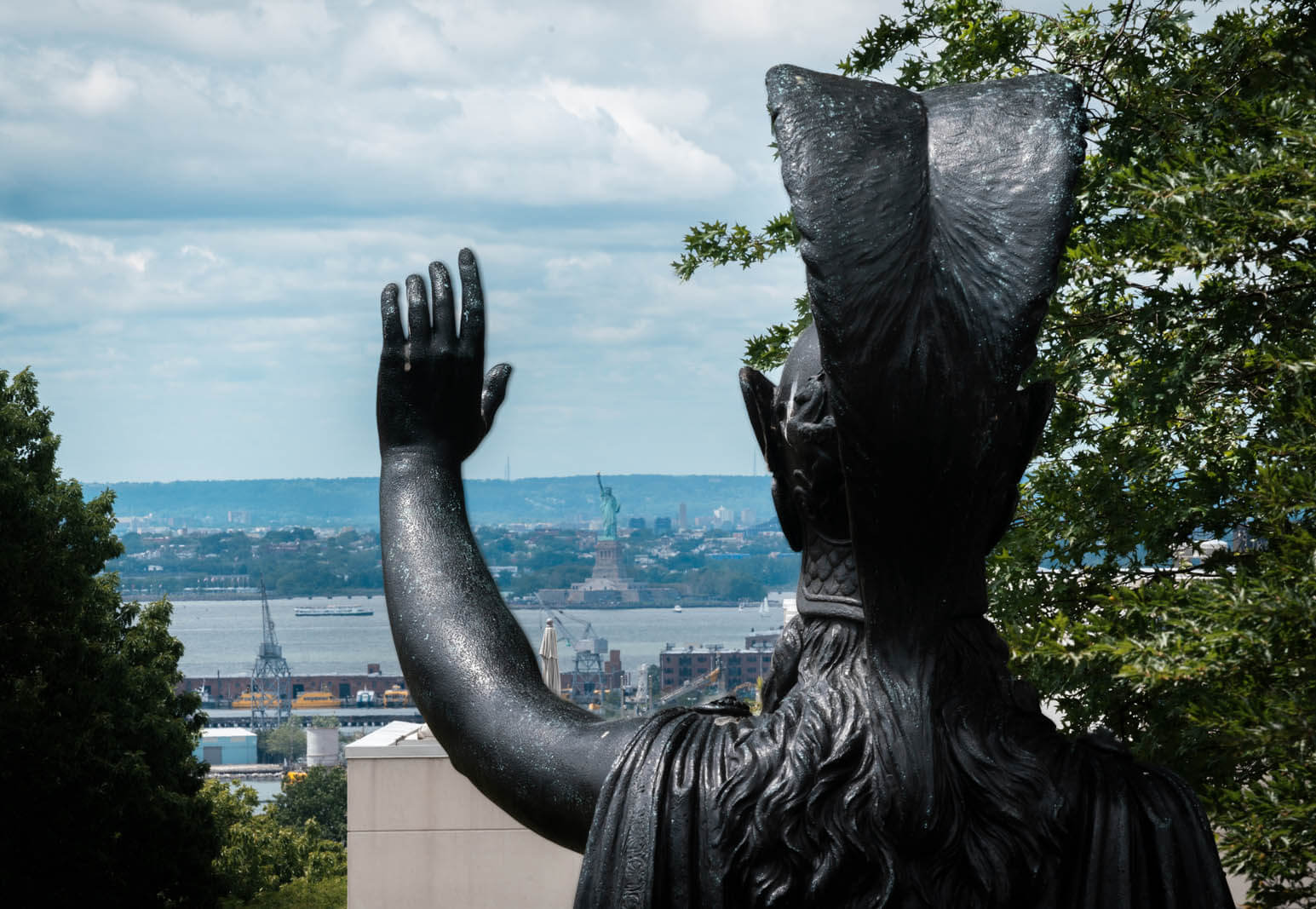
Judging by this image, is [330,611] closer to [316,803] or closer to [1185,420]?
[316,803]

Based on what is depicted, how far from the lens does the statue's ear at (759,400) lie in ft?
7.03

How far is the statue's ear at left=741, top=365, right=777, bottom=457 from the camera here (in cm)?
214

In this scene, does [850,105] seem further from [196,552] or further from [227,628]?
[227,628]

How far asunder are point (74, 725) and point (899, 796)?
18177 millimetres

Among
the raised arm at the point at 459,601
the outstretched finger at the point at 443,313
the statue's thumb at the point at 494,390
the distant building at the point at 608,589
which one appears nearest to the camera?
the raised arm at the point at 459,601

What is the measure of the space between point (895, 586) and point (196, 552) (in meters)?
138

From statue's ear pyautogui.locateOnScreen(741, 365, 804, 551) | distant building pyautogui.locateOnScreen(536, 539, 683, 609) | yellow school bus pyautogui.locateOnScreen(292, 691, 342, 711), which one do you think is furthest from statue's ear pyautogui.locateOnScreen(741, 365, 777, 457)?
yellow school bus pyautogui.locateOnScreen(292, 691, 342, 711)

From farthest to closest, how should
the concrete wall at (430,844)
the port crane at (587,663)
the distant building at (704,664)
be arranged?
the port crane at (587,663) < the distant building at (704,664) < the concrete wall at (430,844)

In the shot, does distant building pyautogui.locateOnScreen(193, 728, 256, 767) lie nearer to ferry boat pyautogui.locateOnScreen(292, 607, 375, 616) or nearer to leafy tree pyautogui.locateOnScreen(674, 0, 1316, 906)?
ferry boat pyautogui.locateOnScreen(292, 607, 375, 616)

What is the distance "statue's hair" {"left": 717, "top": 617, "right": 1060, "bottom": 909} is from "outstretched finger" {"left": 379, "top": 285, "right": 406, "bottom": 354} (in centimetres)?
88

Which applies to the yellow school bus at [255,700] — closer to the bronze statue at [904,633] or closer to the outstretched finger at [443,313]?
the outstretched finger at [443,313]

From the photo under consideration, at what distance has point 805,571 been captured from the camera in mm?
2107

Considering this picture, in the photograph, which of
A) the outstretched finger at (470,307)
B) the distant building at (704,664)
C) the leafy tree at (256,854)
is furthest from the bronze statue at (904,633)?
the distant building at (704,664)

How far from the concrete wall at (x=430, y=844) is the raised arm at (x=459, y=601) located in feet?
52.9
